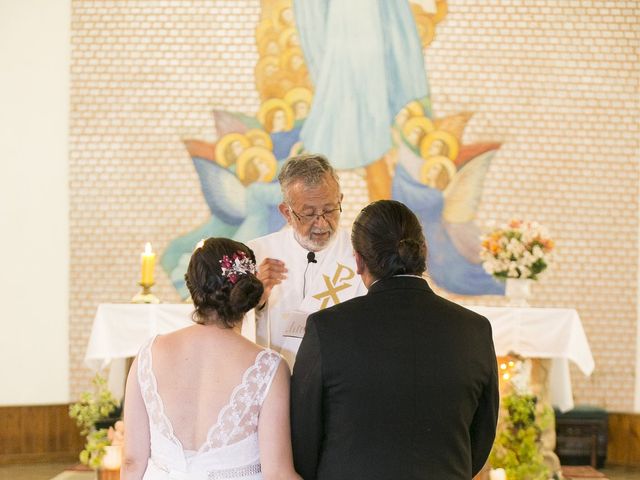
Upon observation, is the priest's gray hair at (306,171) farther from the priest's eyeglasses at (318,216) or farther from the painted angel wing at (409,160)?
the painted angel wing at (409,160)

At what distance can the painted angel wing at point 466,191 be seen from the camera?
7.57 m

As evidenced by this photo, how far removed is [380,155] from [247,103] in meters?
1.21

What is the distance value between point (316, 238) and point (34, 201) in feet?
14.9

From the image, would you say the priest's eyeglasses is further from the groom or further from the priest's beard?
the groom

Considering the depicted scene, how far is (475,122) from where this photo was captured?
7641 mm

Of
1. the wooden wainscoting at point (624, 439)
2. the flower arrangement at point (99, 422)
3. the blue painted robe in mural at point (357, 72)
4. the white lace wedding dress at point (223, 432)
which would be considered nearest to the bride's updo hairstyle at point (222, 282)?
the white lace wedding dress at point (223, 432)

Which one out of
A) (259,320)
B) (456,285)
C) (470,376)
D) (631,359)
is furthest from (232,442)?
(631,359)

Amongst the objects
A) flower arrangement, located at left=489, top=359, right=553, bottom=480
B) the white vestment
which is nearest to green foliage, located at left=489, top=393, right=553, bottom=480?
flower arrangement, located at left=489, top=359, right=553, bottom=480

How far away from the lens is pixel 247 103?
765 centimetres

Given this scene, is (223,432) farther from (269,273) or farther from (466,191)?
(466,191)

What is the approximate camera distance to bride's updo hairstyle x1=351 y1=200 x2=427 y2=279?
2.44 m

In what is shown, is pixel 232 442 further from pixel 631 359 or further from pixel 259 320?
pixel 631 359

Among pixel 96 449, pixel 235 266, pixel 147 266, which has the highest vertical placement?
pixel 235 266

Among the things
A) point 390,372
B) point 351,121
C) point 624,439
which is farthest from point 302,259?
point 624,439
